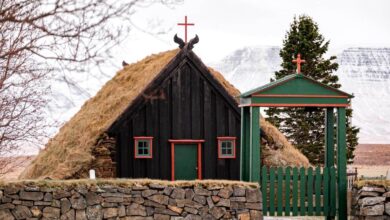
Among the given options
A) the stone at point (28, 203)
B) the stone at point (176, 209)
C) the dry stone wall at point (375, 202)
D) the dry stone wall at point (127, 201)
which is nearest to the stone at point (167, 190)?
the dry stone wall at point (127, 201)

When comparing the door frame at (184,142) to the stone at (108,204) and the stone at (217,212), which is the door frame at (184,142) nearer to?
the stone at (217,212)

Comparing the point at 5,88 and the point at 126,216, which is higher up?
the point at 5,88

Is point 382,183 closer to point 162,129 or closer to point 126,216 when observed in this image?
point 126,216

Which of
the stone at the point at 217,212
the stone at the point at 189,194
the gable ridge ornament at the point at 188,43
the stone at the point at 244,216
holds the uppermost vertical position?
the gable ridge ornament at the point at 188,43

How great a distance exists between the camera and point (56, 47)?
343 inches

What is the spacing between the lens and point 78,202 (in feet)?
46.1

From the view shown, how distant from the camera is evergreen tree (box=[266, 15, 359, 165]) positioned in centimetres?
3594

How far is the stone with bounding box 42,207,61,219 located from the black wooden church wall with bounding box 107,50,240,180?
271 inches

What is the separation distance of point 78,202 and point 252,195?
3661mm

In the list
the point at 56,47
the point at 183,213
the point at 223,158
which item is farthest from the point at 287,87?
the point at 56,47

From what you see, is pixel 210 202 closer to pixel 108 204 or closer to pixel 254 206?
pixel 254 206

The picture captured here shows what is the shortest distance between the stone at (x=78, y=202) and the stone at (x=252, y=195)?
11.2 feet

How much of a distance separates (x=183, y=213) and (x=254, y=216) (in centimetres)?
156

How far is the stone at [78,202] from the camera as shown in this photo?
553 inches
